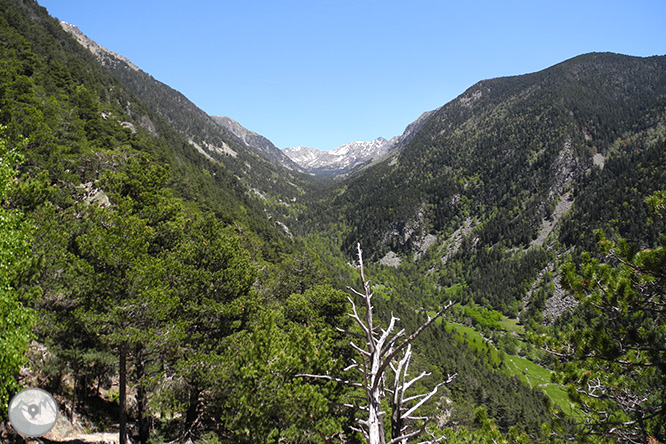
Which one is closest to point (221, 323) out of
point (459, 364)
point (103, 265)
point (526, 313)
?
point (103, 265)

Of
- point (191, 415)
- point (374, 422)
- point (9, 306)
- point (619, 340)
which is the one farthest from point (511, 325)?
point (9, 306)

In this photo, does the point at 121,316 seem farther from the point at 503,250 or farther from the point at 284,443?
the point at 503,250

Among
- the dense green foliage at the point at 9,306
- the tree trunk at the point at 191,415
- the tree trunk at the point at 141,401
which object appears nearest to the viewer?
the dense green foliage at the point at 9,306

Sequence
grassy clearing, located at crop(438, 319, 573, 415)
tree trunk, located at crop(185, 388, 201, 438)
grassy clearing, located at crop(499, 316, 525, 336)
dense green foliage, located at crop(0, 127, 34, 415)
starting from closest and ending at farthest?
dense green foliage, located at crop(0, 127, 34, 415), tree trunk, located at crop(185, 388, 201, 438), grassy clearing, located at crop(438, 319, 573, 415), grassy clearing, located at crop(499, 316, 525, 336)

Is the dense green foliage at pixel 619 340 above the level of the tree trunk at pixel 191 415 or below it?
above

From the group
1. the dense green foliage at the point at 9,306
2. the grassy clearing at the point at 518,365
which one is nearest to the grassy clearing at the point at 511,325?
the grassy clearing at the point at 518,365

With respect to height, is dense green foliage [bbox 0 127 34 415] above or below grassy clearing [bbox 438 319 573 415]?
above

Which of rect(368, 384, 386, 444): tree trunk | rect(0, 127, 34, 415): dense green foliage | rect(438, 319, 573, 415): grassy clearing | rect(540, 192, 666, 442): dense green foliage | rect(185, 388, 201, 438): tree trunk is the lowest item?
rect(438, 319, 573, 415): grassy clearing

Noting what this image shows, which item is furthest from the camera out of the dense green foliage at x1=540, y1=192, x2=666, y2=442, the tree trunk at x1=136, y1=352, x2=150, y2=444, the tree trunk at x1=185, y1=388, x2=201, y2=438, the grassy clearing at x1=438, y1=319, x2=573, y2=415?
the grassy clearing at x1=438, y1=319, x2=573, y2=415

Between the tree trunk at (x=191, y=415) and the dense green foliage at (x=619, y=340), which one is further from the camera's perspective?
the tree trunk at (x=191, y=415)

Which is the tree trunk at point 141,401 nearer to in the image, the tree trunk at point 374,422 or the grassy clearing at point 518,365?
the tree trunk at point 374,422

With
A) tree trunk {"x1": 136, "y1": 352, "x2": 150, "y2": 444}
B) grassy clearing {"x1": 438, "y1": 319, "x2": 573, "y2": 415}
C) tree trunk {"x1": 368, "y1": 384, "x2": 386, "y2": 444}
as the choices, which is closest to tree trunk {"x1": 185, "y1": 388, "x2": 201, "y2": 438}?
tree trunk {"x1": 136, "y1": 352, "x2": 150, "y2": 444}

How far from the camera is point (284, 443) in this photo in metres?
15.1

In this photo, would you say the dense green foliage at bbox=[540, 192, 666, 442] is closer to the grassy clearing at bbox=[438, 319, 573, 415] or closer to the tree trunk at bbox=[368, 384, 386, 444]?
the tree trunk at bbox=[368, 384, 386, 444]
